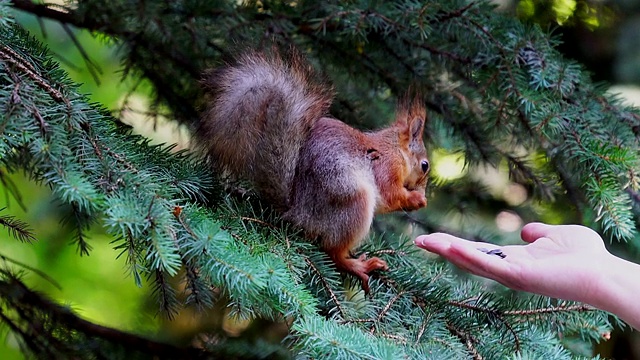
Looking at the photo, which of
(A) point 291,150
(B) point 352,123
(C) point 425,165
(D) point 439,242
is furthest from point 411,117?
(D) point 439,242

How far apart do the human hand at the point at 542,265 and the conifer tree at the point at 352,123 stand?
4.9 inches

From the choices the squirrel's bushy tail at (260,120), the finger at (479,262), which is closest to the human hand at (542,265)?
the finger at (479,262)

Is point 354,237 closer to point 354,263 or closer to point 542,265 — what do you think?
point 354,263

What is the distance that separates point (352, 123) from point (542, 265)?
0.87 meters

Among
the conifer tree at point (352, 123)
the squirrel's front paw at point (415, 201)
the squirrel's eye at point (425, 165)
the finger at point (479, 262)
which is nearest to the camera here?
the conifer tree at point (352, 123)

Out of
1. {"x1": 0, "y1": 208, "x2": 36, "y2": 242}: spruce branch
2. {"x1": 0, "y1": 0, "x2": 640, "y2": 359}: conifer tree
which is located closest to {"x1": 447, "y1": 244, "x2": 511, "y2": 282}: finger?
{"x1": 0, "y1": 0, "x2": 640, "y2": 359}: conifer tree

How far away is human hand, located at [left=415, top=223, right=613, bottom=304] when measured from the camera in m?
1.16

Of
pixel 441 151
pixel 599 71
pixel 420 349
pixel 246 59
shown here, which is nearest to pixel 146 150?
pixel 246 59

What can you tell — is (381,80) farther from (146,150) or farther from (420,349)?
(420,349)

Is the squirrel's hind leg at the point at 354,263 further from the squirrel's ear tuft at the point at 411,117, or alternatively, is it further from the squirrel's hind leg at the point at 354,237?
the squirrel's ear tuft at the point at 411,117

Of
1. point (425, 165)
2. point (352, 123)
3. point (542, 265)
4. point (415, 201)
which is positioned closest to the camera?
point (542, 265)

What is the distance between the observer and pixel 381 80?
187 centimetres

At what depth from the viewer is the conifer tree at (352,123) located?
107 centimetres

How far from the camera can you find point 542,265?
118 cm
